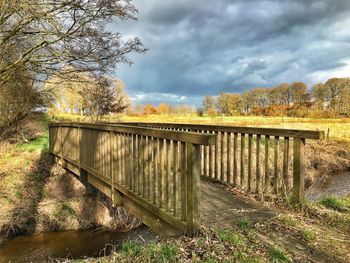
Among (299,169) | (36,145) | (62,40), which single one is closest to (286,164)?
(299,169)

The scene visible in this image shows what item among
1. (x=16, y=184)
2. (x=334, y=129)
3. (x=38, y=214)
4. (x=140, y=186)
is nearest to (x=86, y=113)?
(x=16, y=184)

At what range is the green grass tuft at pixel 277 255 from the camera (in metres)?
3.16

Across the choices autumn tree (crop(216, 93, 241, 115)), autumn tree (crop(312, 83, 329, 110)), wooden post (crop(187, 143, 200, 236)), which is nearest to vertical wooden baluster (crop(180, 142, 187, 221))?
wooden post (crop(187, 143, 200, 236))

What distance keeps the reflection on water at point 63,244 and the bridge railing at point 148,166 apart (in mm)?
1912

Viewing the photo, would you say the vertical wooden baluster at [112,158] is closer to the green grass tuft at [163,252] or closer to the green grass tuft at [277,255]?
the green grass tuft at [163,252]

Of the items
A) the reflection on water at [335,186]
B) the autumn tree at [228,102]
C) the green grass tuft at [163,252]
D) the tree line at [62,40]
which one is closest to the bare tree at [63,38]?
the tree line at [62,40]

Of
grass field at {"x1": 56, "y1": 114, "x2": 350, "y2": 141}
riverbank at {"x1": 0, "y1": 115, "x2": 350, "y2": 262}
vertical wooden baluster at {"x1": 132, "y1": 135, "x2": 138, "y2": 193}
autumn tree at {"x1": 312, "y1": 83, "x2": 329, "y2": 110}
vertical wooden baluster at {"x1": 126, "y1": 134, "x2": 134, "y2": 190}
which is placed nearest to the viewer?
riverbank at {"x1": 0, "y1": 115, "x2": 350, "y2": 262}

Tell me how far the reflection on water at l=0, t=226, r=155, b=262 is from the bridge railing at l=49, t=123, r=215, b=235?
6.27 ft

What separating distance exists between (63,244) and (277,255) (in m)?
6.73

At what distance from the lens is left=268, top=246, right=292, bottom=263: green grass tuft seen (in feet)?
10.4

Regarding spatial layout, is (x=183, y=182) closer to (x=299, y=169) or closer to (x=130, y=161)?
(x=130, y=161)

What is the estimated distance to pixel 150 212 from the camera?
15.6ft

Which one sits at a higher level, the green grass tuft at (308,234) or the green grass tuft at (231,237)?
the green grass tuft at (231,237)

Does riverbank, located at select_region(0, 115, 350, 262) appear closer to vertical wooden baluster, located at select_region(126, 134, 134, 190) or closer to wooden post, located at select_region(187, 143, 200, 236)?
wooden post, located at select_region(187, 143, 200, 236)
